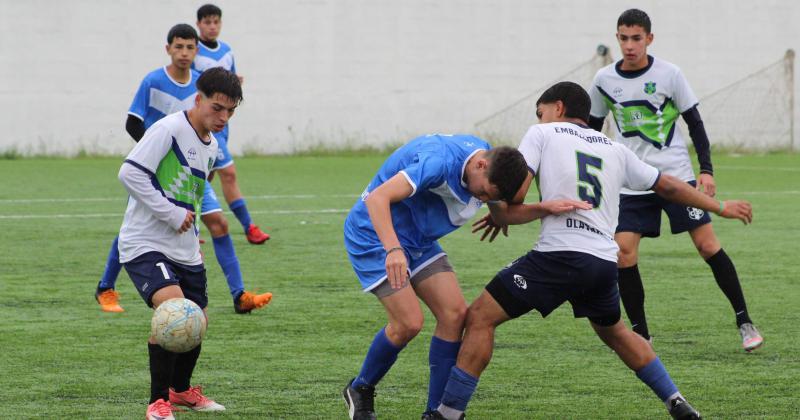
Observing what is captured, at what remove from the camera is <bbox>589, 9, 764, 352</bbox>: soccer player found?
23.5ft

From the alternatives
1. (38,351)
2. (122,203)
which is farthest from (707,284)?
(122,203)

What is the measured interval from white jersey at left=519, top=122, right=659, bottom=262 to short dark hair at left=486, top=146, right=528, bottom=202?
0.23m

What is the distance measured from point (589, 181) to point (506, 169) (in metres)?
0.43

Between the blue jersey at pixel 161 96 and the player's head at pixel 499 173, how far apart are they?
416cm

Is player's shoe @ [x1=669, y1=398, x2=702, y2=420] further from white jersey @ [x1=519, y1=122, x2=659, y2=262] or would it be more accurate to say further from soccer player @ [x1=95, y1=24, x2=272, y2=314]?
soccer player @ [x1=95, y1=24, x2=272, y2=314]

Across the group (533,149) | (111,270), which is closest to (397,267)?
(533,149)

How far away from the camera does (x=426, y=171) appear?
4.94 meters

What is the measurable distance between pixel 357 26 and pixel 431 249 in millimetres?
21050

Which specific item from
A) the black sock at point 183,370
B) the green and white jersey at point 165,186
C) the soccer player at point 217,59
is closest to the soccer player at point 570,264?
the black sock at point 183,370

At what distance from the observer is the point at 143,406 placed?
5551 mm

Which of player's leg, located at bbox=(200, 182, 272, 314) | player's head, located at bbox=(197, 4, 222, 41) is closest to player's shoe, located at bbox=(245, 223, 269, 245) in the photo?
player's head, located at bbox=(197, 4, 222, 41)

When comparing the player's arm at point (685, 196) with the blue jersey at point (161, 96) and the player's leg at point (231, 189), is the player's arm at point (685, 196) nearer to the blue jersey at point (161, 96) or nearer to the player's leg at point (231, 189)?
the blue jersey at point (161, 96)

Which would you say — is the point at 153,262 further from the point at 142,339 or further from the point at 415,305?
the point at 142,339

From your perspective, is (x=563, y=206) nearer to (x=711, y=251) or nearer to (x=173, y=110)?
(x=711, y=251)
